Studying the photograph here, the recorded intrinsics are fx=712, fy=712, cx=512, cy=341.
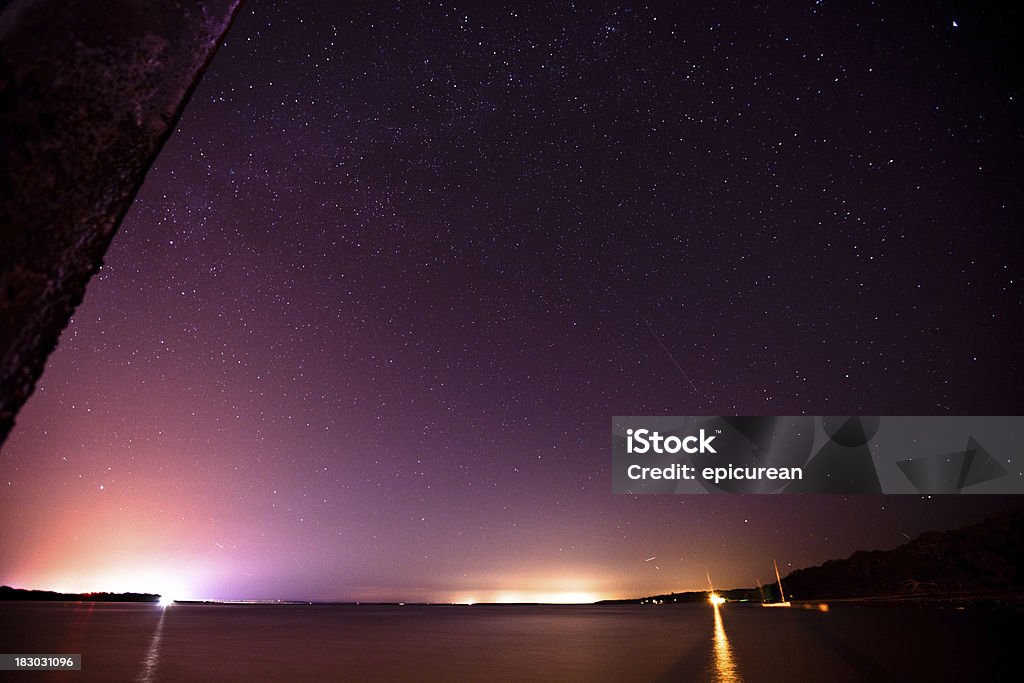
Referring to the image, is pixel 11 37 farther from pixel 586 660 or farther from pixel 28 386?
pixel 586 660

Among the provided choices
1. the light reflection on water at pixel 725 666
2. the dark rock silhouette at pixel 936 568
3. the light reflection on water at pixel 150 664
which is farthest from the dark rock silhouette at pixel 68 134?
the dark rock silhouette at pixel 936 568

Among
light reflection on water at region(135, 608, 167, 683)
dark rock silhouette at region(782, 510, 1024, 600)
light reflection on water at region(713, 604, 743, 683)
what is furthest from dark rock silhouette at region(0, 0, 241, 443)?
dark rock silhouette at region(782, 510, 1024, 600)

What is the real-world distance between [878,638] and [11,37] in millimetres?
57299

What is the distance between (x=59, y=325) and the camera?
33.0 inches

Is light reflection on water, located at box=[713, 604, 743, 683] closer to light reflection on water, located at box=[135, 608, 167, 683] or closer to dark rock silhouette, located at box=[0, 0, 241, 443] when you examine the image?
light reflection on water, located at box=[135, 608, 167, 683]

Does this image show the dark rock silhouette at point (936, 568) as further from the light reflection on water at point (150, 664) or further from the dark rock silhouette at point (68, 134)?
the dark rock silhouette at point (68, 134)

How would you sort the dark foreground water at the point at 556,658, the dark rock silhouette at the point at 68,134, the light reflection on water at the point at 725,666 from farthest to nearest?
the dark foreground water at the point at 556,658
the light reflection on water at the point at 725,666
the dark rock silhouette at the point at 68,134

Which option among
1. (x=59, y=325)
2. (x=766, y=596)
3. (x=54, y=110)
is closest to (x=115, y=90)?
(x=54, y=110)

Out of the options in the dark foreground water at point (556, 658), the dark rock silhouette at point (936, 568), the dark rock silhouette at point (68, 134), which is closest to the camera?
the dark rock silhouette at point (68, 134)

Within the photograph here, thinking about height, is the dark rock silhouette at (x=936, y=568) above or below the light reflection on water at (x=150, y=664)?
above

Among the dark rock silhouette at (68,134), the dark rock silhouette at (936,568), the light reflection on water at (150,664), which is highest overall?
the dark rock silhouette at (936,568)

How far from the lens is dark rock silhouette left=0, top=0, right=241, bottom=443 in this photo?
2.55 ft

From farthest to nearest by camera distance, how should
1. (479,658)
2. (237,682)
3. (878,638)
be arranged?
(878,638), (479,658), (237,682)

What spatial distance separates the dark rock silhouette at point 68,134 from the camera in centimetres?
78
